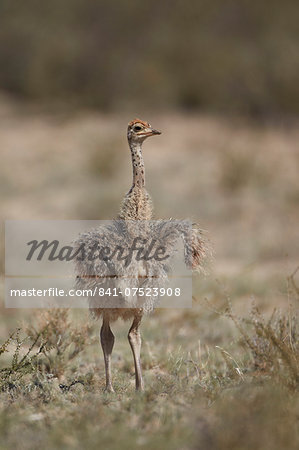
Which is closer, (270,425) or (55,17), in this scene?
(270,425)

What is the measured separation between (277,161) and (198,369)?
9224 millimetres

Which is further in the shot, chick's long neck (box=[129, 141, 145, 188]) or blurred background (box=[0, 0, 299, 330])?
blurred background (box=[0, 0, 299, 330])

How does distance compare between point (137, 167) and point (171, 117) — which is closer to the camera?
point (137, 167)

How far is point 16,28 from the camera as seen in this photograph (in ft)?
78.7

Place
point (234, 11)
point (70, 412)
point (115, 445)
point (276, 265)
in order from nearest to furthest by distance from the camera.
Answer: point (115, 445)
point (70, 412)
point (276, 265)
point (234, 11)

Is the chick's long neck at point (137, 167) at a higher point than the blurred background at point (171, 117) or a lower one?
lower

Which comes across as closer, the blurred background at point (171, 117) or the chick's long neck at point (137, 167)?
the chick's long neck at point (137, 167)

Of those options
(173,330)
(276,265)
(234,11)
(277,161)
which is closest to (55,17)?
(234,11)

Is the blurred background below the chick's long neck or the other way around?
the other way around

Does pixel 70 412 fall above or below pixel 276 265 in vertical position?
below

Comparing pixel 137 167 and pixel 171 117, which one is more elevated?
pixel 171 117

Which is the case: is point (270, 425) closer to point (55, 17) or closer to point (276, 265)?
point (276, 265)

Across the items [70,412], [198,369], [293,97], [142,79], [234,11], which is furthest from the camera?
[234,11]

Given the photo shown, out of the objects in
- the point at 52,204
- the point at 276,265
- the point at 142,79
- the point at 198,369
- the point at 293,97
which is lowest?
the point at 198,369
